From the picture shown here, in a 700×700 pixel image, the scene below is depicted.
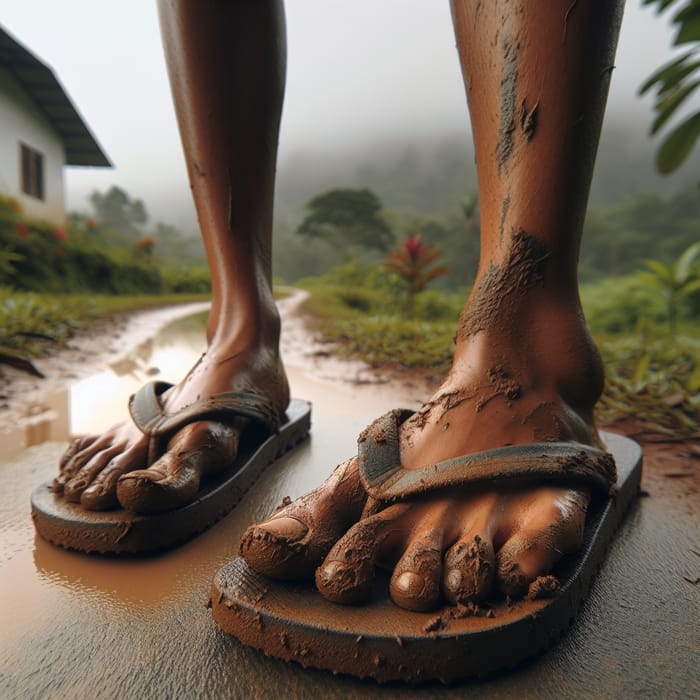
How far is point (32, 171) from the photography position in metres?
9.66

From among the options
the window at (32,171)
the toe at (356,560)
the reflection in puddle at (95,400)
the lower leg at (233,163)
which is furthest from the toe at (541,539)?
the window at (32,171)

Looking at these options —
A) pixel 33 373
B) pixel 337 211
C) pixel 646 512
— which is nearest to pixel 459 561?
pixel 646 512

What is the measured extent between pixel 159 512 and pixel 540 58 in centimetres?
79

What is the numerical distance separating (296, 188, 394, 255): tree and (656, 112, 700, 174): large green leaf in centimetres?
1506

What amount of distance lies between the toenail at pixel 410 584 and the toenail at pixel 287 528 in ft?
0.39

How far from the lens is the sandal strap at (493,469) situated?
603 millimetres

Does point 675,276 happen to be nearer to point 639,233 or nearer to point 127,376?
point 127,376

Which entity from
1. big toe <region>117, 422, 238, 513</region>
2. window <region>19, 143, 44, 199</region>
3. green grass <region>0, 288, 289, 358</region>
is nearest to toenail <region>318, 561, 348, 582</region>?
big toe <region>117, 422, 238, 513</region>

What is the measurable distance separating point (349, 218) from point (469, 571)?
1784 cm

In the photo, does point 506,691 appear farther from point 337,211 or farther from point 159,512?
point 337,211

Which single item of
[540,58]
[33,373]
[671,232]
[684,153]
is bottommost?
[33,373]

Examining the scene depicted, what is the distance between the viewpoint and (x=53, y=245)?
723 cm

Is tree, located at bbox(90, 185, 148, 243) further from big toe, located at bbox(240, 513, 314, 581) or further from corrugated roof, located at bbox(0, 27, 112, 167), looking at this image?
big toe, located at bbox(240, 513, 314, 581)

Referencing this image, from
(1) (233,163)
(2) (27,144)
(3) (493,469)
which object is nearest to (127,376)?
(1) (233,163)
